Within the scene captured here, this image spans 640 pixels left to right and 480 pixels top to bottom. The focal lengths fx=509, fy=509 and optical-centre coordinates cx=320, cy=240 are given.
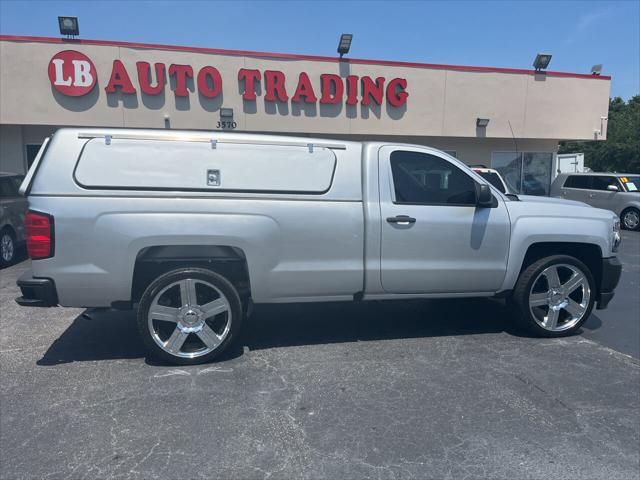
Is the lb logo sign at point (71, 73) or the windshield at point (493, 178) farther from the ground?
the lb logo sign at point (71, 73)

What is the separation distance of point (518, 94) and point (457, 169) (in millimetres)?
12929

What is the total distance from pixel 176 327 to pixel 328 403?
156 cm

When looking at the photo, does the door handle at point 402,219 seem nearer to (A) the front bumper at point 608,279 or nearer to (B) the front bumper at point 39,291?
(A) the front bumper at point 608,279

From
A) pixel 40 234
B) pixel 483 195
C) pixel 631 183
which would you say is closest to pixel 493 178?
pixel 483 195

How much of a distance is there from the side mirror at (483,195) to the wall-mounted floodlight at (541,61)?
13511 millimetres

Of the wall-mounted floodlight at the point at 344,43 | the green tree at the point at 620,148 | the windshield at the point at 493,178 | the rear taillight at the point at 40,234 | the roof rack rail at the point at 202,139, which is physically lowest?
the rear taillight at the point at 40,234

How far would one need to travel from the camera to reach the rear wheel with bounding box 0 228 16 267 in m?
8.74

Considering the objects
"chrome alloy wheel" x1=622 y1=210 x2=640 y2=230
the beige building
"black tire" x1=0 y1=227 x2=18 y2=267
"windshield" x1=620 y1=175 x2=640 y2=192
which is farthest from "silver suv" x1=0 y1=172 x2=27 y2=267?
"windshield" x1=620 y1=175 x2=640 y2=192

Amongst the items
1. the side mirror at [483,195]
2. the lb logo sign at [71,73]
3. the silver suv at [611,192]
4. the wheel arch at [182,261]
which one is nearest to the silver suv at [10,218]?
the lb logo sign at [71,73]

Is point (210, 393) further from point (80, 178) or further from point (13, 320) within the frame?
point (13, 320)

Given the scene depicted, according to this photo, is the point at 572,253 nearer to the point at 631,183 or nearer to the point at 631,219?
the point at 631,219

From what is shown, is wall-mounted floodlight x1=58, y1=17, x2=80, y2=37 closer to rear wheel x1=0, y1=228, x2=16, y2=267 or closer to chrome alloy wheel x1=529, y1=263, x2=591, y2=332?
rear wheel x1=0, y1=228, x2=16, y2=267

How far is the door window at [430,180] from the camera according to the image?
4934 mm

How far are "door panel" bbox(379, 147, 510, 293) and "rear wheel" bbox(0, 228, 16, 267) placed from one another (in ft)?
23.6
